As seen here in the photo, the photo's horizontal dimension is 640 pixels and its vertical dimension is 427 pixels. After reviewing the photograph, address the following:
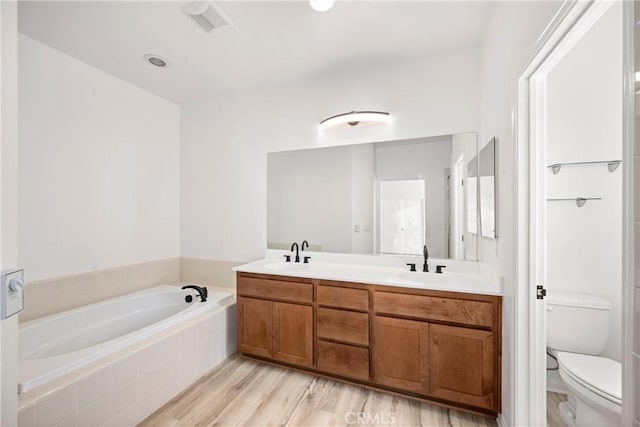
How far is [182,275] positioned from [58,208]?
1369 mm

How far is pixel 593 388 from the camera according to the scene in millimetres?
1387

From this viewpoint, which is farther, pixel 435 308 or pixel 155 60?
pixel 155 60

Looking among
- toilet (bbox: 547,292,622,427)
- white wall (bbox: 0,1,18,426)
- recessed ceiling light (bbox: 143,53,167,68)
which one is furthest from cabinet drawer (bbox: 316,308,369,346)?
recessed ceiling light (bbox: 143,53,167,68)

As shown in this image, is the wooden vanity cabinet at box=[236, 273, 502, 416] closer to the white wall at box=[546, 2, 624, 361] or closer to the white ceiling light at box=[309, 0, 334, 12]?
the white wall at box=[546, 2, 624, 361]

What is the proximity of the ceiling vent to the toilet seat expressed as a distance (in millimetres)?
2941

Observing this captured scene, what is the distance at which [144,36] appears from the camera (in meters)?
2.02

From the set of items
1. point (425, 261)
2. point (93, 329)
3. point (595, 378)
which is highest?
point (425, 261)

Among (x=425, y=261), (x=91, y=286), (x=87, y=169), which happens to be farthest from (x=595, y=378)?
(x=87, y=169)

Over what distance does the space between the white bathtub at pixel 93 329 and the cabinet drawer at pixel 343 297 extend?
102 centimetres

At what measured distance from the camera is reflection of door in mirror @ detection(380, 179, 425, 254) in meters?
2.33

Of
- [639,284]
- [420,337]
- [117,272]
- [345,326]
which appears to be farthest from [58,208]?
[639,284]

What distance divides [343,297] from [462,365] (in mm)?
842

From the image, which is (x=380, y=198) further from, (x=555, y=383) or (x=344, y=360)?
(x=555, y=383)

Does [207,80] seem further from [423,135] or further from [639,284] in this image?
[639,284]
